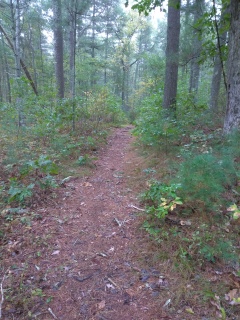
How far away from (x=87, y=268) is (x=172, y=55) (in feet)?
21.8

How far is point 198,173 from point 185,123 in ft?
10.9

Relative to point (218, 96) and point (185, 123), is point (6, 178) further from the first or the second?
point (218, 96)

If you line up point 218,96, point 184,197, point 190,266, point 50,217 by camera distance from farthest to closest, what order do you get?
1. point 218,96
2. point 50,217
3. point 184,197
4. point 190,266

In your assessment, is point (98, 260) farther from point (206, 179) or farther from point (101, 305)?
point (206, 179)

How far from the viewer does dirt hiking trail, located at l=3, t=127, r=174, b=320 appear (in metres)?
2.07

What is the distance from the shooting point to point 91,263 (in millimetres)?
2621

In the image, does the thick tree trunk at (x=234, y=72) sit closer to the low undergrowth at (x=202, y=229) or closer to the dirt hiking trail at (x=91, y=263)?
the low undergrowth at (x=202, y=229)

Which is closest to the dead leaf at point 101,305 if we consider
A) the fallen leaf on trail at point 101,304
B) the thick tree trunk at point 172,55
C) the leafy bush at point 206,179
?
the fallen leaf on trail at point 101,304

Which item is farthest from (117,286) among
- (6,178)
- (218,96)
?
(218,96)

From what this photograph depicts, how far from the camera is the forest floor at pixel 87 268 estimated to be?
6.72 feet

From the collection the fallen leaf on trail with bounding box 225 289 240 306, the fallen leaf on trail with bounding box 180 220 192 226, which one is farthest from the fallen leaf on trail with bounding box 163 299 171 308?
the fallen leaf on trail with bounding box 180 220 192 226

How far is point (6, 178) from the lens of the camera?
4371 mm

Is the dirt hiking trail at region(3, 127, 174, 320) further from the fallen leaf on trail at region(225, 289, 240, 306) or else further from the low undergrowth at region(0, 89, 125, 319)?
the fallen leaf on trail at region(225, 289, 240, 306)

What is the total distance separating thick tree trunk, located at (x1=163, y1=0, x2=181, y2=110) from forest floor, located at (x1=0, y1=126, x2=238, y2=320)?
4.98m
